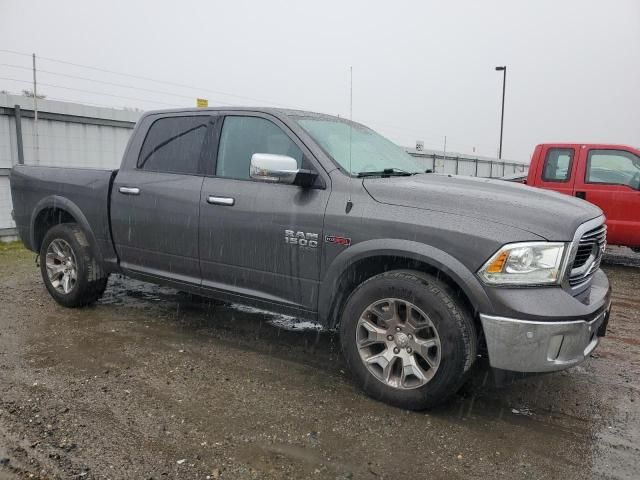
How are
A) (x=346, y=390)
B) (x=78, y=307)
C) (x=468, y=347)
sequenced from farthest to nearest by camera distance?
1. (x=78, y=307)
2. (x=346, y=390)
3. (x=468, y=347)

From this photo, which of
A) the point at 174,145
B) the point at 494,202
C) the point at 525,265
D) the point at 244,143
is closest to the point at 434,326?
the point at 525,265

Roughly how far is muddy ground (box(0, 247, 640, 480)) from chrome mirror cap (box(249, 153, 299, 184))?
136 cm

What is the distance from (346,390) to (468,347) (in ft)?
3.01

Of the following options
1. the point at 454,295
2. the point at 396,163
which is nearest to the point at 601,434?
the point at 454,295

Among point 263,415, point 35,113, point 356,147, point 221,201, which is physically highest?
point 35,113

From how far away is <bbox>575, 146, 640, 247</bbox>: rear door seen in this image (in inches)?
305

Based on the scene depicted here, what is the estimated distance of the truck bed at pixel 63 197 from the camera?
4703 mm

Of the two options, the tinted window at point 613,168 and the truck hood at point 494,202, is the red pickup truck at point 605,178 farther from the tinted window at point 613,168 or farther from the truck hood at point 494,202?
the truck hood at point 494,202

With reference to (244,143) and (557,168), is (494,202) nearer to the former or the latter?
(244,143)

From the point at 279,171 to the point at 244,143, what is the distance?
29.6 inches

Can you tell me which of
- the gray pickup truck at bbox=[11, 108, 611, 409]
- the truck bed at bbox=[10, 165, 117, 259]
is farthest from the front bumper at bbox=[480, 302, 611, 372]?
the truck bed at bbox=[10, 165, 117, 259]

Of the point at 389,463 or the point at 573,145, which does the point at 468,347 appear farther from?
the point at 573,145

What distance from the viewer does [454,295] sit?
9.98 feet

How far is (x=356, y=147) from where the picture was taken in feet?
13.0
